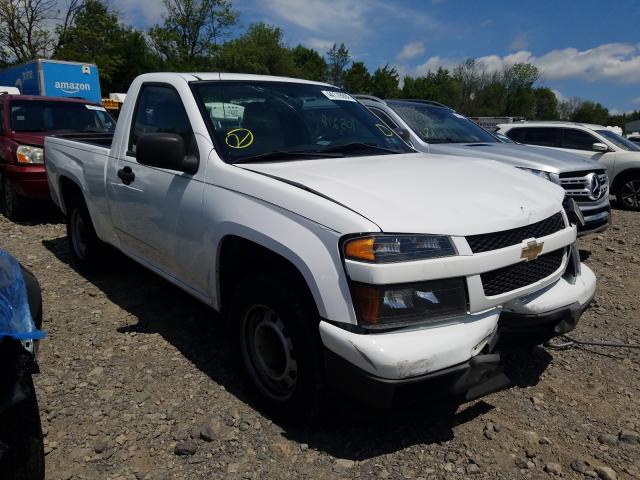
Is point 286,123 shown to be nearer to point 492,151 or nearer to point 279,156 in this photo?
point 279,156

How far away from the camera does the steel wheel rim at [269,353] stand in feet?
8.59

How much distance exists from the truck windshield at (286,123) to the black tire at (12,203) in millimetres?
5128

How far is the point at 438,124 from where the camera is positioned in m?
7.03

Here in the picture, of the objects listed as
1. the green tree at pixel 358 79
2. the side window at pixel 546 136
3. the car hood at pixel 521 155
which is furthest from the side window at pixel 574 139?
the green tree at pixel 358 79

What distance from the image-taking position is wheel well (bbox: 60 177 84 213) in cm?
500

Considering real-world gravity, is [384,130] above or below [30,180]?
above

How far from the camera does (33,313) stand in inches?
91.4

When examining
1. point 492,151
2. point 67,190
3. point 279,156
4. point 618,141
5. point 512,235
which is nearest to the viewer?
point 512,235

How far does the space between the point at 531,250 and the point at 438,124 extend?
4821 mm

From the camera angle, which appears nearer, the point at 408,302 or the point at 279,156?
the point at 408,302

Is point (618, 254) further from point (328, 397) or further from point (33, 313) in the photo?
point (33, 313)

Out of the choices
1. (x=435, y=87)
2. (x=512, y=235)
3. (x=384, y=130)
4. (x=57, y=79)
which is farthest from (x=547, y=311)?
(x=435, y=87)

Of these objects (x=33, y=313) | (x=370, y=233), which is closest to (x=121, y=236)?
(x=33, y=313)

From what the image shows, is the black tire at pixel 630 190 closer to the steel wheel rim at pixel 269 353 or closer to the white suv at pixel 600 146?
the white suv at pixel 600 146
